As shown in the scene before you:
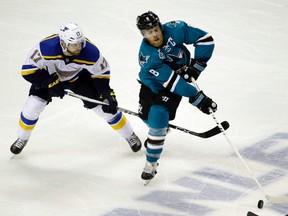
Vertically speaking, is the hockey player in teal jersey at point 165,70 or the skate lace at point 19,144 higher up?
the hockey player in teal jersey at point 165,70

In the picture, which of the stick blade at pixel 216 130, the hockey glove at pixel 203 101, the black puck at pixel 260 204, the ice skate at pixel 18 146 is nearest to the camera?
the black puck at pixel 260 204

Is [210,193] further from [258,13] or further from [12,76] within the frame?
[258,13]

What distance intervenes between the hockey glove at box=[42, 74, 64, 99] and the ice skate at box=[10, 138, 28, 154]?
55cm

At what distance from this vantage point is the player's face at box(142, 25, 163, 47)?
3.99m

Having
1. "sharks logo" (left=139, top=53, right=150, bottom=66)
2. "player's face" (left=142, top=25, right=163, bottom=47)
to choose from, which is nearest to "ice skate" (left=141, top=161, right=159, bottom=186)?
"sharks logo" (left=139, top=53, right=150, bottom=66)

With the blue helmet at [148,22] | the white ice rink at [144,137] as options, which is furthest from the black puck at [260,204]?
the blue helmet at [148,22]

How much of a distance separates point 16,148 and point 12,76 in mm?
1444

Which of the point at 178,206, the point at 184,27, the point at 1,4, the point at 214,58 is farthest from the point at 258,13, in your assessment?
the point at 178,206

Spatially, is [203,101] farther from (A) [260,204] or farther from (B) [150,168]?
(A) [260,204]

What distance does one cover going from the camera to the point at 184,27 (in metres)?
4.12

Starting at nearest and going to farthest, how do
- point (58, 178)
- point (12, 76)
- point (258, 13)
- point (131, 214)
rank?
1. point (131, 214)
2. point (58, 178)
3. point (12, 76)
4. point (258, 13)

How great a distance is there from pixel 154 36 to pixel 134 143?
103 centimetres

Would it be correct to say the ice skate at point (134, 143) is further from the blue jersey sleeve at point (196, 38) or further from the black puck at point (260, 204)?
the black puck at point (260, 204)

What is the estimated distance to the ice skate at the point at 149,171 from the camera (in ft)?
14.0
